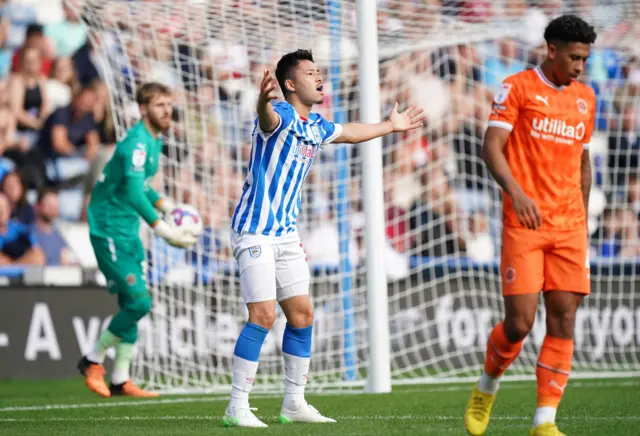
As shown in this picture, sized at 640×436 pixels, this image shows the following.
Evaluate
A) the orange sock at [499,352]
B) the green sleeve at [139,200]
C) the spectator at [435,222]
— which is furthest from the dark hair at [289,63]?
the spectator at [435,222]

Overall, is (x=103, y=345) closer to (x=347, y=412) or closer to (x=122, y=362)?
(x=122, y=362)

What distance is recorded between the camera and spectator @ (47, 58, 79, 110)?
519 inches

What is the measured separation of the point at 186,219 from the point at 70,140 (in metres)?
5.26

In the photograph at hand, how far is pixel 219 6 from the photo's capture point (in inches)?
381

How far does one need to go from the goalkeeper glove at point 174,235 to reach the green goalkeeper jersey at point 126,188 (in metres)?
0.07

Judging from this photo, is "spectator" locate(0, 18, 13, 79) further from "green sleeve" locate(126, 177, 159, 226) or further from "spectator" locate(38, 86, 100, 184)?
"green sleeve" locate(126, 177, 159, 226)

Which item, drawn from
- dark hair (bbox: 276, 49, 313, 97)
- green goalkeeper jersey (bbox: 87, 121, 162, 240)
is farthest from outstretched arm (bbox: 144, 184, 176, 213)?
dark hair (bbox: 276, 49, 313, 97)

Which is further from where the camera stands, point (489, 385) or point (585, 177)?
point (585, 177)

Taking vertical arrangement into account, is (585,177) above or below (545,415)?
above

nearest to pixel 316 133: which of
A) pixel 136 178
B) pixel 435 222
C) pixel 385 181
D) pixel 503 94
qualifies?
pixel 503 94

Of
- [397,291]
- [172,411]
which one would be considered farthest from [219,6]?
[172,411]

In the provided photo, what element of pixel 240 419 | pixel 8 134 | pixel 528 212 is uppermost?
pixel 528 212

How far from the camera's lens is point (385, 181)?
12.0 m

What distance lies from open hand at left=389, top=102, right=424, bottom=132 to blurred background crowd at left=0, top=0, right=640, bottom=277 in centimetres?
381
